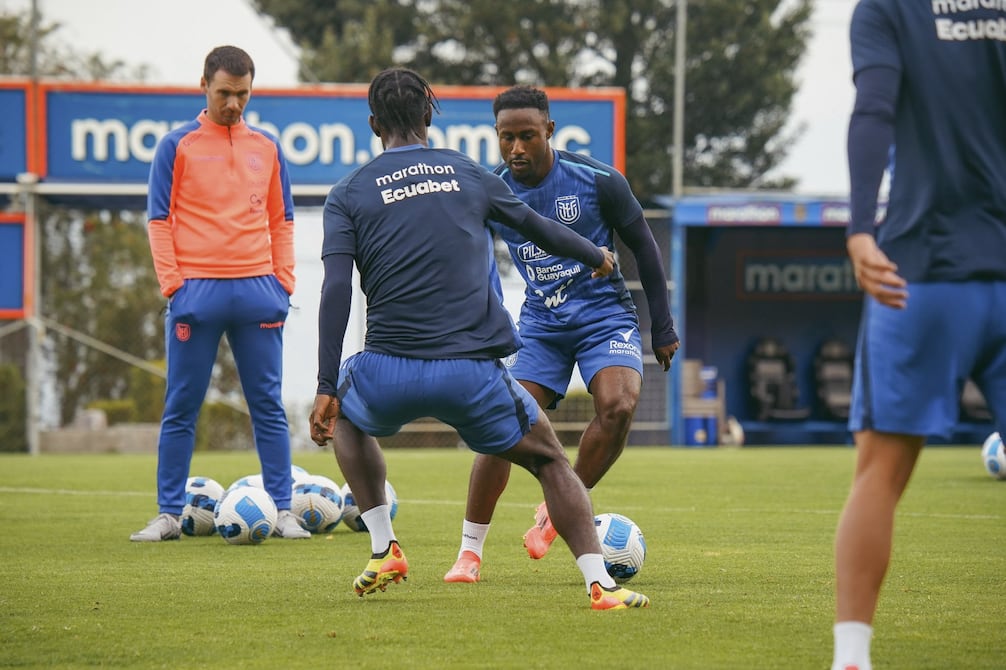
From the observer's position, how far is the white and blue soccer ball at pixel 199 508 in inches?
329

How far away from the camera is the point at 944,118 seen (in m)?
4.00

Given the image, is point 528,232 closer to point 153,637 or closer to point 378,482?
point 378,482

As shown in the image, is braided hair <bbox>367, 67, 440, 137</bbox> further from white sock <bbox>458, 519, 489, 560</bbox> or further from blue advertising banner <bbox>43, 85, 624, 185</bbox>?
blue advertising banner <bbox>43, 85, 624, 185</bbox>

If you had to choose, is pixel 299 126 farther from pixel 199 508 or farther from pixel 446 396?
pixel 446 396

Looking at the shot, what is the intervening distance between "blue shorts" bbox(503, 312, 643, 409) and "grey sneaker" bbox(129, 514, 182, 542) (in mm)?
2189

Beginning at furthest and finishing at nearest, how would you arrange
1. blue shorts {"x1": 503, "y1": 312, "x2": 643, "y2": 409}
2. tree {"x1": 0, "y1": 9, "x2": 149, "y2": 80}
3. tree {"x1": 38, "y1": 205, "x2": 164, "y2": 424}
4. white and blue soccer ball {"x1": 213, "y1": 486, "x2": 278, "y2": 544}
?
tree {"x1": 0, "y1": 9, "x2": 149, "y2": 80}
tree {"x1": 38, "y1": 205, "x2": 164, "y2": 424}
white and blue soccer ball {"x1": 213, "y1": 486, "x2": 278, "y2": 544}
blue shorts {"x1": 503, "y1": 312, "x2": 643, "y2": 409}

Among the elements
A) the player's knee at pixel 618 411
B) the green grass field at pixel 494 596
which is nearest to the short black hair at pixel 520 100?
the player's knee at pixel 618 411

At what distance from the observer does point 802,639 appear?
4797 mm

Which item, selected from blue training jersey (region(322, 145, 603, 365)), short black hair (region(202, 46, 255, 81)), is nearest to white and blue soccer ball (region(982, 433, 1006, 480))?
short black hair (region(202, 46, 255, 81))

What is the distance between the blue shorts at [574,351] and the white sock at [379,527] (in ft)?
5.01

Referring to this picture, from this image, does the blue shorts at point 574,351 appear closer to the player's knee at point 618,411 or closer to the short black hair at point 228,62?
the player's knee at point 618,411

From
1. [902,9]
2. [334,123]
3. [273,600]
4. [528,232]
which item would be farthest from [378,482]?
[334,123]

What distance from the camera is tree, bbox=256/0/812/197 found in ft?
103

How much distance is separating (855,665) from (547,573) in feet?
9.19
